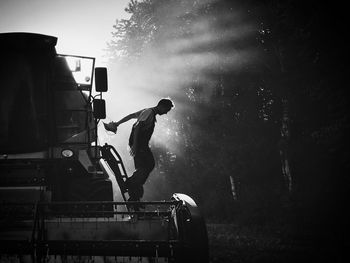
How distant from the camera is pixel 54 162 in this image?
6.68 metres

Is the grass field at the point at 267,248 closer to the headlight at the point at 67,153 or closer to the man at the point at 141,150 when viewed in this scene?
the man at the point at 141,150

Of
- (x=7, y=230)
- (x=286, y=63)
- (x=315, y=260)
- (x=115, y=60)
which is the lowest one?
(x=315, y=260)

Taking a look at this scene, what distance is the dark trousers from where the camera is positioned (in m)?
6.55

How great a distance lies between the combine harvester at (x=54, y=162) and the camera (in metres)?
4.73

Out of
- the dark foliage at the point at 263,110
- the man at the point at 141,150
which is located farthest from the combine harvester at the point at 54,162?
the dark foliage at the point at 263,110

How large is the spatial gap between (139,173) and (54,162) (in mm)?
1507

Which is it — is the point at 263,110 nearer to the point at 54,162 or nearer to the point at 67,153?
the point at 67,153

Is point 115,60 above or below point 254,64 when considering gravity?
above

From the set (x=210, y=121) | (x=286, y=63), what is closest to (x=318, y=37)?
(x=286, y=63)

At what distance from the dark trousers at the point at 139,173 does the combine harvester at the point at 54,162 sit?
171 millimetres

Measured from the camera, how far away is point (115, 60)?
2931 centimetres

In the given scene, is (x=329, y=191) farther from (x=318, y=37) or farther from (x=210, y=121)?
(x=210, y=121)

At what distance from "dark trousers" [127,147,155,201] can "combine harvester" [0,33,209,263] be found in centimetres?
17

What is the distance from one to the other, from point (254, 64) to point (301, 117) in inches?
135
